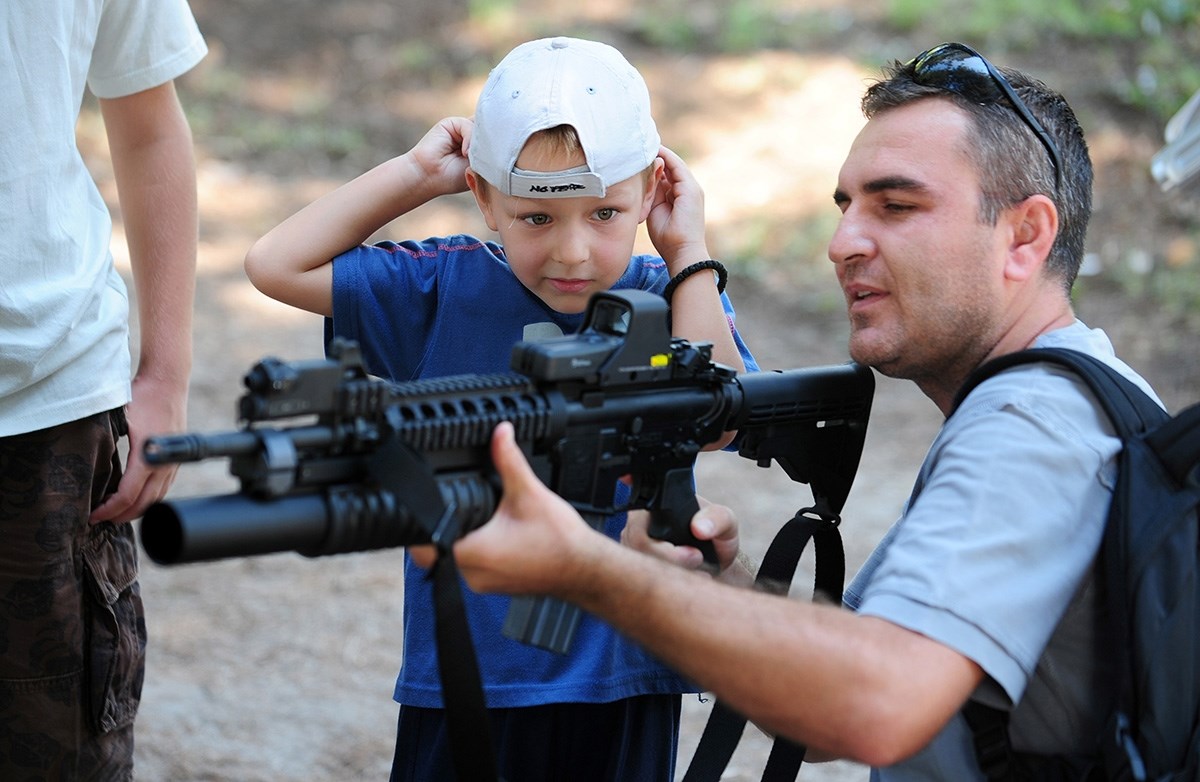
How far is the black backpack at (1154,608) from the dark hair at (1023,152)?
58 centimetres

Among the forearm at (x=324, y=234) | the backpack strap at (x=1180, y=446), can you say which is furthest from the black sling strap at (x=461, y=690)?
the backpack strap at (x=1180, y=446)

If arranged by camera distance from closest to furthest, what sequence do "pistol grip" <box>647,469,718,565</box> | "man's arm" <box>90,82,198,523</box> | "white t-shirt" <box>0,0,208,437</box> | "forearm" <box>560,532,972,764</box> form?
1. "forearm" <box>560,532,972,764</box>
2. "pistol grip" <box>647,469,718,565</box>
3. "white t-shirt" <box>0,0,208,437</box>
4. "man's arm" <box>90,82,198,523</box>

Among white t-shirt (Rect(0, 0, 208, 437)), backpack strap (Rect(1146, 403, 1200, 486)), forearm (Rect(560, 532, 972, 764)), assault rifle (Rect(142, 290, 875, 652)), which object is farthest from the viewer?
white t-shirt (Rect(0, 0, 208, 437))

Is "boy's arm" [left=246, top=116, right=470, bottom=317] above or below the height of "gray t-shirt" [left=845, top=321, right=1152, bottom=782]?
above

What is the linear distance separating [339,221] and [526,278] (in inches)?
17.8

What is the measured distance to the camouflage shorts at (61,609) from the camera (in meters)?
2.79

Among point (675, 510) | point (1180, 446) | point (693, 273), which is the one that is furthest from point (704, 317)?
point (1180, 446)

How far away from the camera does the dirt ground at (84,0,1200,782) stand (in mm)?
4742

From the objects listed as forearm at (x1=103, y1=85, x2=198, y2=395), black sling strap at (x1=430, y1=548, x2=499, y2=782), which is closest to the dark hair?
black sling strap at (x1=430, y1=548, x2=499, y2=782)

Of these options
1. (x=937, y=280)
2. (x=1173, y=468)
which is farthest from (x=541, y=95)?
(x=1173, y=468)

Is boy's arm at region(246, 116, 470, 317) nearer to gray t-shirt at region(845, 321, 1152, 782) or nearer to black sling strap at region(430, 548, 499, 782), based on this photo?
black sling strap at region(430, 548, 499, 782)

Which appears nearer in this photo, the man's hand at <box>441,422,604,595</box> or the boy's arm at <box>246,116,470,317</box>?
the man's hand at <box>441,422,604,595</box>

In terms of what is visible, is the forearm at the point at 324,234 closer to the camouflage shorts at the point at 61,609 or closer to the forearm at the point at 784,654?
the camouflage shorts at the point at 61,609

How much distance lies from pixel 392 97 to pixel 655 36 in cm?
230
